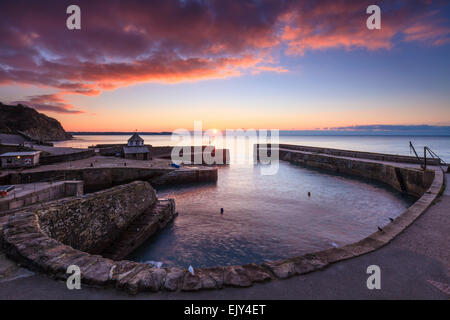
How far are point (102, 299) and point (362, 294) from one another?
20.3 feet

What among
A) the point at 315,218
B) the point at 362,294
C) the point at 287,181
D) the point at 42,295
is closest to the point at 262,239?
the point at 315,218

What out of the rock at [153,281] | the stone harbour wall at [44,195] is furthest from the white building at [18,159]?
the rock at [153,281]

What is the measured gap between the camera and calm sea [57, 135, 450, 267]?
14109 mm

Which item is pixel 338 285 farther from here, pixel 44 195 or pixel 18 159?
pixel 18 159

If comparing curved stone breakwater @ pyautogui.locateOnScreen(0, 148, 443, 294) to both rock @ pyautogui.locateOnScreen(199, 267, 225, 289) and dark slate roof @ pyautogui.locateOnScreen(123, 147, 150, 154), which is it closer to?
rock @ pyautogui.locateOnScreen(199, 267, 225, 289)

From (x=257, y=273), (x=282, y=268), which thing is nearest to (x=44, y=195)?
(x=257, y=273)

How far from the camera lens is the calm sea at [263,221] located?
1411 cm

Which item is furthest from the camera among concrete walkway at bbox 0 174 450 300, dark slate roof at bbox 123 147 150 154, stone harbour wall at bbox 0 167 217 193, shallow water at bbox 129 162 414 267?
dark slate roof at bbox 123 147 150 154

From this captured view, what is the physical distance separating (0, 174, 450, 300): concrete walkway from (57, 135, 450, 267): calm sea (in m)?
7.56

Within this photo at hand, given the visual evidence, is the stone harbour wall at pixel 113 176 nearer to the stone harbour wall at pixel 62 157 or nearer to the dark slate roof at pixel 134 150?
the stone harbour wall at pixel 62 157

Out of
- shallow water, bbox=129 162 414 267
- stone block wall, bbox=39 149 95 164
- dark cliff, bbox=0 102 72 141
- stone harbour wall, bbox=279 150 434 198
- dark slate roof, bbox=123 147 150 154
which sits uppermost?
dark cliff, bbox=0 102 72 141
